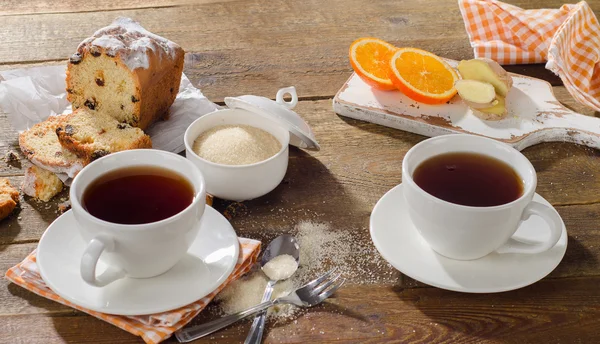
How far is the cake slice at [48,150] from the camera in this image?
1523mm

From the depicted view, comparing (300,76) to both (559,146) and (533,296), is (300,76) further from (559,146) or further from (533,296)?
(533,296)

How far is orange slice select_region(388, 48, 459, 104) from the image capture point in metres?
1.77

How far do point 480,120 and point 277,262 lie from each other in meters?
0.74

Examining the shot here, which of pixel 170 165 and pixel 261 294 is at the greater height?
pixel 170 165

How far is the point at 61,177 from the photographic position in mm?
1522

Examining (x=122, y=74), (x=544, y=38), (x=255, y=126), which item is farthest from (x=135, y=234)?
(x=544, y=38)

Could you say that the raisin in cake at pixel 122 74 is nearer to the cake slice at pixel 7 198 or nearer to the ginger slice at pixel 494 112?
the cake slice at pixel 7 198

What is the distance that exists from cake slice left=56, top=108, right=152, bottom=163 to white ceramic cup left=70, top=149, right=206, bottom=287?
0.37 m

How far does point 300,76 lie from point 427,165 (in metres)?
0.78

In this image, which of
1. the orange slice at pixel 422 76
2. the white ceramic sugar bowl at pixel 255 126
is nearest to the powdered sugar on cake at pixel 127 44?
the white ceramic sugar bowl at pixel 255 126

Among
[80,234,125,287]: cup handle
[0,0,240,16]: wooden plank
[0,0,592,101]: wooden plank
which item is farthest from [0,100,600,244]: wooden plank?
[0,0,240,16]: wooden plank

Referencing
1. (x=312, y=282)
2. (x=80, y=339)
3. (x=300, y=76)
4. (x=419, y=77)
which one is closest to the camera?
(x=80, y=339)

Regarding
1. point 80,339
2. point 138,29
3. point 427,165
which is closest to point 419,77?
point 427,165

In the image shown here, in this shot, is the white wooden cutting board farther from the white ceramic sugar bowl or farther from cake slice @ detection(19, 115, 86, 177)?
cake slice @ detection(19, 115, 86, 177)
